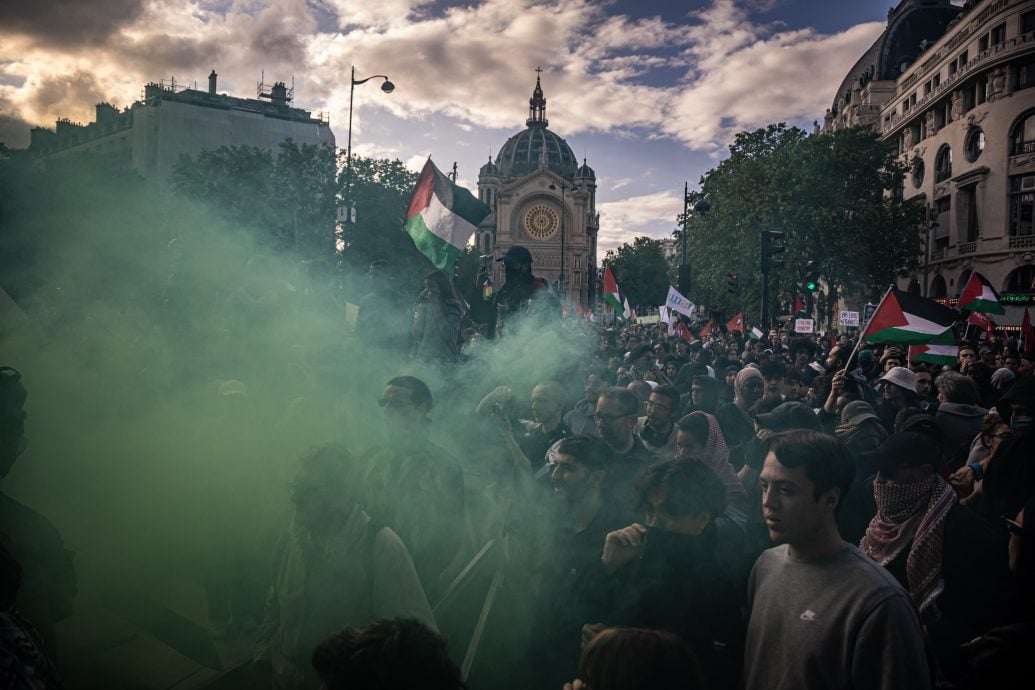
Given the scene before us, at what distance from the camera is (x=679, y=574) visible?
8.34 ft

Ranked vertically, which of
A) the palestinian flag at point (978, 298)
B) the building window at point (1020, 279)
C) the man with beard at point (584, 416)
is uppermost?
the building window at point (1020, 279)

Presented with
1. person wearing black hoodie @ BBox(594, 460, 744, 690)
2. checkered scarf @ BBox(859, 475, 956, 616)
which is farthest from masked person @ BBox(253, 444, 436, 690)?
checkered scarf @ BBox(859, 475, 956, 616)

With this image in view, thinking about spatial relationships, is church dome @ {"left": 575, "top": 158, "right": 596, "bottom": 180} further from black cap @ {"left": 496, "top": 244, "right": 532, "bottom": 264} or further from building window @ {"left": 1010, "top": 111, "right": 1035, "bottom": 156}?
black cap @ {"left": 496, "top": 244, "right": 532, "bottom": 264}

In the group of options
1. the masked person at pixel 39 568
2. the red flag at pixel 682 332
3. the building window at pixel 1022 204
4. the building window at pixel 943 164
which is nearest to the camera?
the masked person at pixel 39 568

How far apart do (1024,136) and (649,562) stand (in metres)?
41.9

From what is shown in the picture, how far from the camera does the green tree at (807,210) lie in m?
33.6

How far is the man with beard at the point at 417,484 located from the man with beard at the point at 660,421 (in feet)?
5.66

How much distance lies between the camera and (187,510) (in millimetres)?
5934

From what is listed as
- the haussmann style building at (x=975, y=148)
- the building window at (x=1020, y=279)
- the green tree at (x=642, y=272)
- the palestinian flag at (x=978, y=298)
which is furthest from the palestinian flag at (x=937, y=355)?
the green tree at (x=642, y=272)

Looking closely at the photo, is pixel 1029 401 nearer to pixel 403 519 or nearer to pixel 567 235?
pixel 403 519

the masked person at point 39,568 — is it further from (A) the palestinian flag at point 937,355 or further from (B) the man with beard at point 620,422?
(A) the palestinian flag at point 937,355

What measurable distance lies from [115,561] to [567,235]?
91.8 meters

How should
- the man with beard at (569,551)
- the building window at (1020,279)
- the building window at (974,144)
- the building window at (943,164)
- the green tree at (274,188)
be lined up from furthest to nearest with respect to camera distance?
1. the building window at (943,164)
2. the building window at (974,144)
3. the green tree at (274,188)
4. the building window at (1020,279)
5. the man with beard at (569,551)

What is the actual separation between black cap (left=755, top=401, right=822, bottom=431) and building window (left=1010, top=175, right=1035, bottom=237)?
1510 inches
